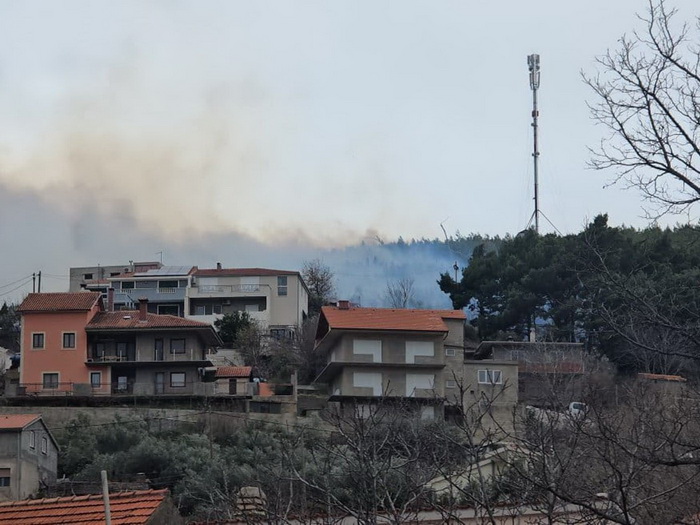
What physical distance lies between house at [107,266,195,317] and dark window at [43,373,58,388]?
63.6 feet

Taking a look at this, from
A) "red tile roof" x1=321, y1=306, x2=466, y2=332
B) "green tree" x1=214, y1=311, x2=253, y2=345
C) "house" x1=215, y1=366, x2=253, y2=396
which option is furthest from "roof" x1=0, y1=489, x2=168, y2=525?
"green tree" x1=214, y1=311, x2=253, y2=345

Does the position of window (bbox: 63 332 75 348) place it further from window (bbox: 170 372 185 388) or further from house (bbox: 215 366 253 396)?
house (bbox: 215 366 253 396)

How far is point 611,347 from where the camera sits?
6588 cm

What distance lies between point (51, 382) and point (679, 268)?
3225 centimetres

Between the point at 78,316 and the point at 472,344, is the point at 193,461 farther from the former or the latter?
the point at 472,344

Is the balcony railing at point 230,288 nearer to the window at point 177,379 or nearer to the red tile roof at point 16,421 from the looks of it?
the window at point 177,379

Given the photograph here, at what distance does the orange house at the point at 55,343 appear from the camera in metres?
65.9

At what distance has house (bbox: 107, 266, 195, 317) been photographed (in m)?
86.7

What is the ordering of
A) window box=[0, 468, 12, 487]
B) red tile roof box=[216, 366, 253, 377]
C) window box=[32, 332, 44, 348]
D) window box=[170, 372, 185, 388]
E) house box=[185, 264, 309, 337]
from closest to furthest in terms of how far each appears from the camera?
1. window box=[0, 468, 12, 487]
2. window box=[170, 372, 185, 388]
3. red tile roof box=[216, 366, 253, 377]
4. window box=[32, 332, 44, 348]
5. house box=[185, 264, 309, 337]

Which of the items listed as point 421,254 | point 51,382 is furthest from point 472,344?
point 421,254

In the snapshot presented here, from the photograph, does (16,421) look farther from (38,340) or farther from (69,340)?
(38,340)

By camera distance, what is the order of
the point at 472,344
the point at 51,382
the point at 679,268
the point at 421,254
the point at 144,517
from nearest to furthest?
the point at 144,517, the point at 679,268, the point at 51,382, the point at 472,344, the point at 421,254

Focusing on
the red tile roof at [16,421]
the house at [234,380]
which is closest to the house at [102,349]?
→ the house at [234,380]

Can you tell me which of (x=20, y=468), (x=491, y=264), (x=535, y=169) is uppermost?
(x=535, y=169)
